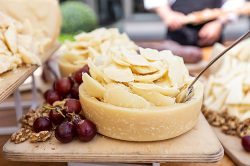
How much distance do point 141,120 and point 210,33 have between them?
167 cm

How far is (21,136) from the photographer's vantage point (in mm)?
820

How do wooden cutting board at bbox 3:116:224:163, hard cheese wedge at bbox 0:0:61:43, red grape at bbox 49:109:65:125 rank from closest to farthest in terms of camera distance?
wooden cutting board at bbox 3:116:224:163, red grape at bbox 49:109:65:125, hard cheese wedge at bbox 0:0:61:43

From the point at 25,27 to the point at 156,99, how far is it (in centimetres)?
57

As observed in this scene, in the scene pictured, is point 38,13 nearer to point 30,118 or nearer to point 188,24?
point 30,118

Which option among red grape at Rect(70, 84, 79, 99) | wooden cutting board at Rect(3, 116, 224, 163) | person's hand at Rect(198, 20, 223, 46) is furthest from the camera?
person's hand at Rect(198, 20, 223, 46)

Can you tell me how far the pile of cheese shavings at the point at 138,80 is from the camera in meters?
0.78

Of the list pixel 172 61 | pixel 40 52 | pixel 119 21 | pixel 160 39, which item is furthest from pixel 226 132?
pixel 119 21

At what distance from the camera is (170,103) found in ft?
2.57

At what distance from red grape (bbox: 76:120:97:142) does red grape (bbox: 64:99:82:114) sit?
0.08 meters

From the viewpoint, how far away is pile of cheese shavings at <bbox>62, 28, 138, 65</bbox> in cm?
120

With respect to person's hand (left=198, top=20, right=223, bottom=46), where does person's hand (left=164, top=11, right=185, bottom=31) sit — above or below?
above

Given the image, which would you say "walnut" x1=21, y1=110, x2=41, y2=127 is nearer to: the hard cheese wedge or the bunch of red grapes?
the bunch of red grapes

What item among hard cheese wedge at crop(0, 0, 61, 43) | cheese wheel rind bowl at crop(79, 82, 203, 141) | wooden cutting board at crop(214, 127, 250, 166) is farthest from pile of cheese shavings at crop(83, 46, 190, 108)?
hard cheese wedge at crop(0, 0, 61, 43)

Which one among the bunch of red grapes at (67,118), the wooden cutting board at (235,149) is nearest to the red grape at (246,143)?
the wooden cutting board at (235,149)
